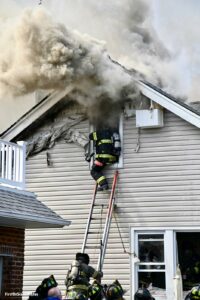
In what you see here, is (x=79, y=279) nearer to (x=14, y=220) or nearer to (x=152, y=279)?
(x=14, y=220)

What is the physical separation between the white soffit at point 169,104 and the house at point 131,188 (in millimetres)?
21

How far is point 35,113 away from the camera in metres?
15.6

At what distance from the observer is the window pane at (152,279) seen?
46.2ft

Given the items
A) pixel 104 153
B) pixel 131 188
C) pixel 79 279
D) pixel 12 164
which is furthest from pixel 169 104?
pixel 79 279

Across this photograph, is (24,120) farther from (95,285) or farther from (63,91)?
(95,285)

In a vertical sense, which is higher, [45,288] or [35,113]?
[35,113]

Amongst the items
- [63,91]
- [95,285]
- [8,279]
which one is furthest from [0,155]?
[63,91]

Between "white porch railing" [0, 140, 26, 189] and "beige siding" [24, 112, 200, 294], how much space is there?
3266mm

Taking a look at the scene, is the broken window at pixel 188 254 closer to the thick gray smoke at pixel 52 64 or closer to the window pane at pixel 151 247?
the window pane at pixel 151 247

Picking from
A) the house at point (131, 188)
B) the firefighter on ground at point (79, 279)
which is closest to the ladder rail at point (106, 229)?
the house at point (131, 188)

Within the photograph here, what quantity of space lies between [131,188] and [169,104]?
2.00 m

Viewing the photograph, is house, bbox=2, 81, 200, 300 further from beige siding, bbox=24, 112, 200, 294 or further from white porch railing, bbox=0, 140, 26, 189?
Result: white porch railing, bbox=0, 140, 26, 189

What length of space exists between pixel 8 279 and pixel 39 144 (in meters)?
5.00

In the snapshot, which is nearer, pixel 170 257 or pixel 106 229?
pixel 170 257
